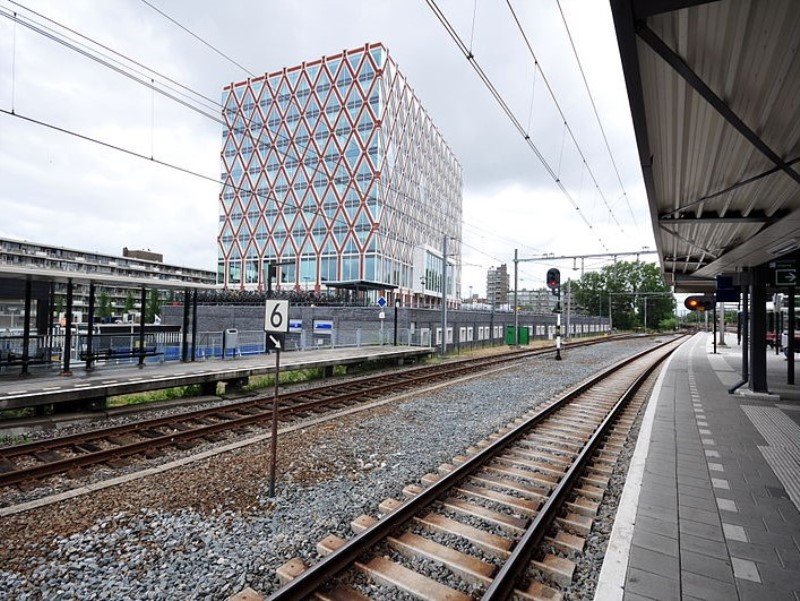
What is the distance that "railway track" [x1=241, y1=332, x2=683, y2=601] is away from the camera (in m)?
3.51

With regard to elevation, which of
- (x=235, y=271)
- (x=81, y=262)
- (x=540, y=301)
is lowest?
(x=540, y=301)

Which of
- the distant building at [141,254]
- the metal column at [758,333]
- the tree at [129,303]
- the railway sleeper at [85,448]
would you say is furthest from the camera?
the distant building at [141,254]

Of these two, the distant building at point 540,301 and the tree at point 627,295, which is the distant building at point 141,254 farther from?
the tree at point 627,295

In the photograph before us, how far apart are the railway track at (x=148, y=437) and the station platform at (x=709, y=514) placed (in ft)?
21.9

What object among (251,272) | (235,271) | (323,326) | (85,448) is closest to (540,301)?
(251,272)

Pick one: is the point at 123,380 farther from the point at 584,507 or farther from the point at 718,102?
the point at 718,102

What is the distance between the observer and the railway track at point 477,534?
3514mm

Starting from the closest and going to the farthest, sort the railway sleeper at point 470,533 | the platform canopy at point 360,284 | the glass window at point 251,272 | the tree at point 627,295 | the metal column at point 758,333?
the railway sleeper at point 470,533
the metal column at point 758,333
the platform canopy at point 360,284
the glass window at point 251,272
the tree at point 627,295

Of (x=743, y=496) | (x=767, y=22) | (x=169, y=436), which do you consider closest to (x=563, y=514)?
→ (x=743, y=496)

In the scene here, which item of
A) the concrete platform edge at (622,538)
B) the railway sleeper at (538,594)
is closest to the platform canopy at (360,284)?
the concrete platform edge at (622,538)

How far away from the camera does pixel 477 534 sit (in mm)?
4328

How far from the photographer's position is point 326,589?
11.5 feet

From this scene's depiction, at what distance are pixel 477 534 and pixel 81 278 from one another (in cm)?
1252

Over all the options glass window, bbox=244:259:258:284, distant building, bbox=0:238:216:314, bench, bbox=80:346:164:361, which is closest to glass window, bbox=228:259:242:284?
glass window, bbox=244:259:258:284
